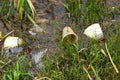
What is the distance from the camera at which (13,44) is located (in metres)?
2.64

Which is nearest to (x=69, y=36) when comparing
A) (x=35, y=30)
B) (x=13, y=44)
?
(x=35, y=30)

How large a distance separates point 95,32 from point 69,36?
21 cm

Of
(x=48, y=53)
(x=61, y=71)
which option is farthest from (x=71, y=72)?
(x=48, y=53)

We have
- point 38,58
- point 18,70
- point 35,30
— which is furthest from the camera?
point 35,30

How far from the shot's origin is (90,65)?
2500 mm

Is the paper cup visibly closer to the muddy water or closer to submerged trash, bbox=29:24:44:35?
the muddy water

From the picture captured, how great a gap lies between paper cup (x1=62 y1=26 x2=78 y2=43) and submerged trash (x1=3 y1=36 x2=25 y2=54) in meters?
0.32

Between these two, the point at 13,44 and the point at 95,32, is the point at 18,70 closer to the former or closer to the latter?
the point at 13,44

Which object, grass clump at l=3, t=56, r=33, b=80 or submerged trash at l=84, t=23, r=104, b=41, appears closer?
grass clump at l=3, t=56, r=33, b=80

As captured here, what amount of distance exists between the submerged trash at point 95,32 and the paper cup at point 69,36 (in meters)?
0.14

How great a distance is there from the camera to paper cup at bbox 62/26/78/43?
8.56 ft

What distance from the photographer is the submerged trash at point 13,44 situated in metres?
2.63

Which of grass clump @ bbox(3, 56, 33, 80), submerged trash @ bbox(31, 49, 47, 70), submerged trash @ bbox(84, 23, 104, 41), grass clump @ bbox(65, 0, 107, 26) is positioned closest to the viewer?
grass clump @ bbox(3, 56, 33, 80)

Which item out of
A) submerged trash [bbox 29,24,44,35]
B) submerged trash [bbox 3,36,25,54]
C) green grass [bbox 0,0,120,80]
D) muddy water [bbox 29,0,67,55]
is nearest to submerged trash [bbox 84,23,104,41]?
green grass [bbox 0,0,120,80]
